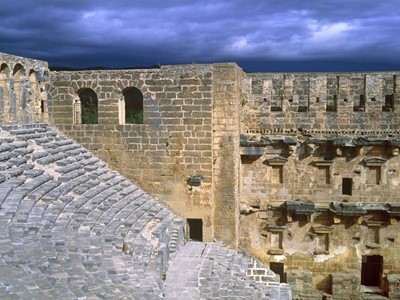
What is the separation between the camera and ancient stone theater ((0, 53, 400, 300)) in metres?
8.70

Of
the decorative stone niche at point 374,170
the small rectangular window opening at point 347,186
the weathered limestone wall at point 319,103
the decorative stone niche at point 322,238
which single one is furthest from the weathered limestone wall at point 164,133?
the decorative stone niche at point 374,170

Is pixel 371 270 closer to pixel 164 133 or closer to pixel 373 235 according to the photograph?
pixel 373 235

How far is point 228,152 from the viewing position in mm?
13094

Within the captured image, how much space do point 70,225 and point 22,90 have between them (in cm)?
521

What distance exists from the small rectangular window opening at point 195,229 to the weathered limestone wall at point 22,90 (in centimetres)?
480

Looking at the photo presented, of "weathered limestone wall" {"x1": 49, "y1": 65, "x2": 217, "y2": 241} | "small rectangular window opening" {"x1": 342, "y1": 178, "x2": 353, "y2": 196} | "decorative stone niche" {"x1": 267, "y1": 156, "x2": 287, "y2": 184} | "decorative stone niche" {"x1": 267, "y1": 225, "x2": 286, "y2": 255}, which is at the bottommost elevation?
"decorative stone niche" {"x1": 267, "y1": 225, "x2": 286, "y2": 255}

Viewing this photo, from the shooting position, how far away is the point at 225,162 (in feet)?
43.0

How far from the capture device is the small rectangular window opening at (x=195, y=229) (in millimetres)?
13497

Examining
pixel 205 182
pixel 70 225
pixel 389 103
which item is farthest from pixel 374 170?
pixel 70 225

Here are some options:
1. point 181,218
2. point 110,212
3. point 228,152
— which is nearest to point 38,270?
point 110,212

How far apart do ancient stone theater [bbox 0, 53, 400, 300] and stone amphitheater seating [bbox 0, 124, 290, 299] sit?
0.04m

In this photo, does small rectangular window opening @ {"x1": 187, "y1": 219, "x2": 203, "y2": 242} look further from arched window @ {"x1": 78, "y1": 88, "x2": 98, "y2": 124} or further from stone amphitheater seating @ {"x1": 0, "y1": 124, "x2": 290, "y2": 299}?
arched window @ {"x1": 78, "y1": 88, "x2": 98, "y2": 124}

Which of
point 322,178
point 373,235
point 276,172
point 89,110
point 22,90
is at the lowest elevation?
point 373,235

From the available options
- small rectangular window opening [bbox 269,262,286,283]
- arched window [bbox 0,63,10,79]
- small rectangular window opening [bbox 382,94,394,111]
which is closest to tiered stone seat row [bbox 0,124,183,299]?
arched window [bbox 0,63,10,79]
